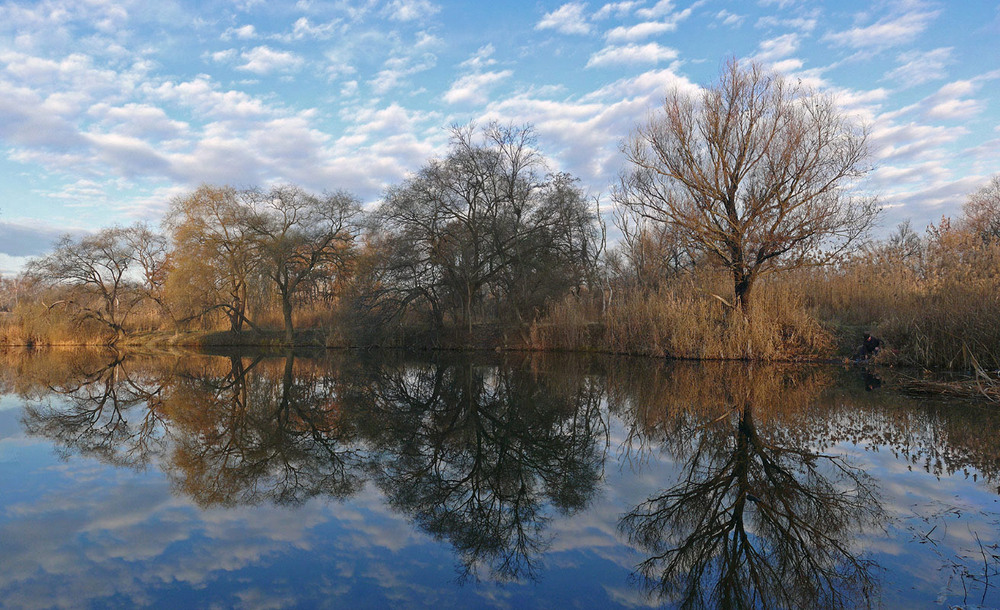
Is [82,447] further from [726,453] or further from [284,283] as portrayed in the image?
[284,283]

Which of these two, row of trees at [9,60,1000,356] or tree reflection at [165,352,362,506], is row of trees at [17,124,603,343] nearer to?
row of trees at [9,60,1000,356]

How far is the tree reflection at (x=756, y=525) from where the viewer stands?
112 inches

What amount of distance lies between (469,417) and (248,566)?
4.78 meters

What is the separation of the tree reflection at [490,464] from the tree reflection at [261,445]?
21.3 inches

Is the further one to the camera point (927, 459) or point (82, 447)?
point (82, 447)

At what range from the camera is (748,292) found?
15.1 metres

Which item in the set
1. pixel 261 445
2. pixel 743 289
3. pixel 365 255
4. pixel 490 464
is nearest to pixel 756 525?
pixel 490 464

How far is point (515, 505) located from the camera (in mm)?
4340

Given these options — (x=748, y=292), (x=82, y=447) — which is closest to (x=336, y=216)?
(x=748, y=292)

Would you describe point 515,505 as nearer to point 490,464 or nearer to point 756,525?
point 490,464

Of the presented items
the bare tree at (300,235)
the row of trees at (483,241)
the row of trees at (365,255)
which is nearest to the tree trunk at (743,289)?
the row of trees at (483,241)

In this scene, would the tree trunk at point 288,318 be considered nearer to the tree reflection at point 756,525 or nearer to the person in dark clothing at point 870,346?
the person in dark clothing at point 870,346

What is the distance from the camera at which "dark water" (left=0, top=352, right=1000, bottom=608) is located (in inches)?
117

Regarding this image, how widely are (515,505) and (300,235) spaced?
29.8 m
